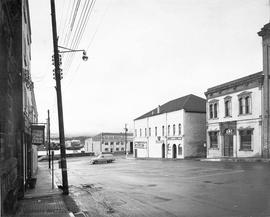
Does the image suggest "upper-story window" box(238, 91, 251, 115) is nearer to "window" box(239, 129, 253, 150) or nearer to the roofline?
the roofline

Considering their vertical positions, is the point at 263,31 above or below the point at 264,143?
above

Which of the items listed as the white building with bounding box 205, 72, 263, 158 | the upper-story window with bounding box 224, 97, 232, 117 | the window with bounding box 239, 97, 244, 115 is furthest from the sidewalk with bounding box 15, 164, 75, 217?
the upper-story window with bounding box 224, 97, 232, 117

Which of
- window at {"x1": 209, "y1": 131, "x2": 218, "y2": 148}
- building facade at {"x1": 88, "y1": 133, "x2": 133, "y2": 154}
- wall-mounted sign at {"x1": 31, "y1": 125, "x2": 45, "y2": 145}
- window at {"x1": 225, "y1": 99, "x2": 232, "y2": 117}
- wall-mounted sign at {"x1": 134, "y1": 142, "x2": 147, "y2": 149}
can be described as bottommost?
building facade at {"x1": 88, "y1": 133, "x2": 133, "y2": 154}

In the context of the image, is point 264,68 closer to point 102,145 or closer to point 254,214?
point 254,214

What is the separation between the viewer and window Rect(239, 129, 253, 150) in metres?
43.4

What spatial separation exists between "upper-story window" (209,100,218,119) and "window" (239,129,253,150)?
6.31m

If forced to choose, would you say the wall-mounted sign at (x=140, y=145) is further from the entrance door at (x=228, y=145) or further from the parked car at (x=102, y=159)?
the entrance door at (x=228, y=145)

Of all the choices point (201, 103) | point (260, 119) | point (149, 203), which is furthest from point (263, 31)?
point (149, 203)

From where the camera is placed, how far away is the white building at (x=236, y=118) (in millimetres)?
42250

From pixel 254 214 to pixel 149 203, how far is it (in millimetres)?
4287

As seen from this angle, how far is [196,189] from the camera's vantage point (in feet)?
56.3

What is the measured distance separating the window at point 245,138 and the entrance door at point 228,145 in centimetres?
225

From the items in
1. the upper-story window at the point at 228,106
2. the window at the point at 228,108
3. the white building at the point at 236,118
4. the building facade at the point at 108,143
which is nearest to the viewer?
the white building at the point at 236,118

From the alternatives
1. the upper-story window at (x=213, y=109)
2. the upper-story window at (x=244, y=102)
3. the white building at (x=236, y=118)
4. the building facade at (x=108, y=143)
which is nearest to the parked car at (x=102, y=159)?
the white building at (x=236, y=118)
